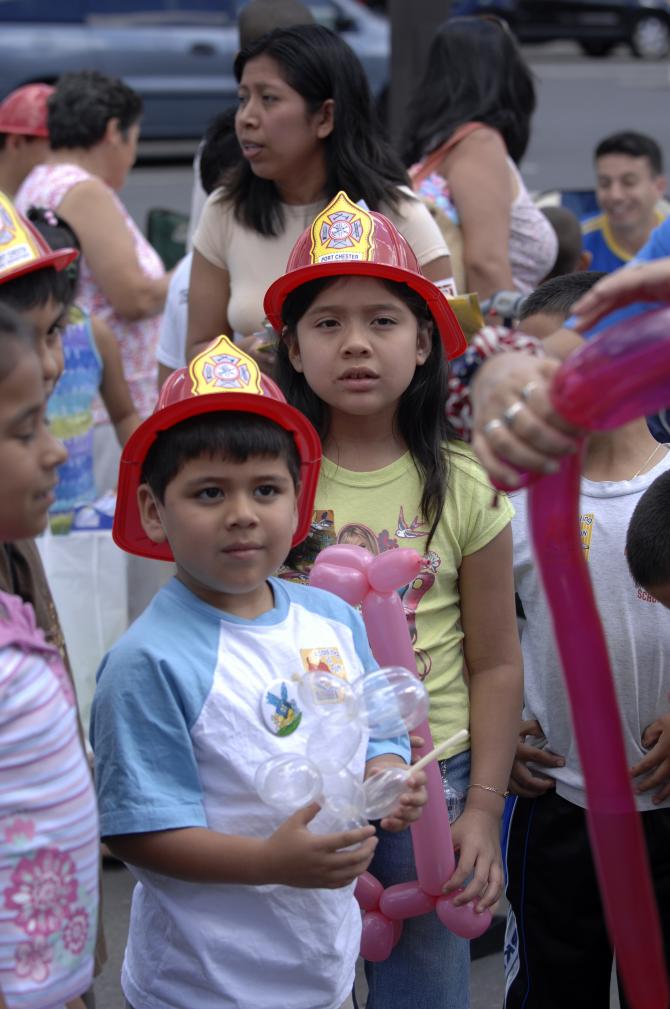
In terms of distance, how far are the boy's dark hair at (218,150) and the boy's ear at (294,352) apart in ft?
5.18

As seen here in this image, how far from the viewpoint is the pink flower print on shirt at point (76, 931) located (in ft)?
5.79

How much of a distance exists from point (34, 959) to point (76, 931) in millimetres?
64

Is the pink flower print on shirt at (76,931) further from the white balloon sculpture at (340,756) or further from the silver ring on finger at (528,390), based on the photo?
the silver ring on finger at (528,390)

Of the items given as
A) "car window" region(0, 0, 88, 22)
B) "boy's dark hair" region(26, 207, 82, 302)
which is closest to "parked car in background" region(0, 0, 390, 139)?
"car window" region(0, 0, 88, 22)

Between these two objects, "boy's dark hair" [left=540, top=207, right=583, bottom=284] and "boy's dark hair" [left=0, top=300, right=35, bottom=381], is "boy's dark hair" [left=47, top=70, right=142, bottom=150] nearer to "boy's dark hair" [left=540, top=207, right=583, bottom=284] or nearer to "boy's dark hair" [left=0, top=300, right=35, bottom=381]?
"boy's dark hair" [left=540, top=207, right=583, bottom=284]

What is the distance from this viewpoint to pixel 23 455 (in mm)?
1816

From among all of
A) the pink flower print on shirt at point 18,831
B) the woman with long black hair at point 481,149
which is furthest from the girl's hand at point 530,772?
the woman with long black hair at point 481,149

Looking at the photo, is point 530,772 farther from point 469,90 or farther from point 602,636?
point 469,90

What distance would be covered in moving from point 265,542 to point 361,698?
274 millimetres

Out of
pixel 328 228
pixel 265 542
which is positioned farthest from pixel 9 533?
pixel 328 228

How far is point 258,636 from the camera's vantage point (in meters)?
2.16

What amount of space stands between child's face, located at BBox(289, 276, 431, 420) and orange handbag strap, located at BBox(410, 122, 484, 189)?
1818mm

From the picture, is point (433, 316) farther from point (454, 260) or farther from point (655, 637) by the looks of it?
point (454, 260)

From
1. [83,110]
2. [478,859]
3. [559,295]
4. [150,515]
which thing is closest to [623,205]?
[83,110]
